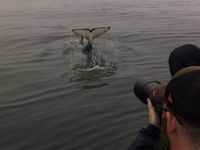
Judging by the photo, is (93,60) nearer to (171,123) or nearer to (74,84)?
(74,84)

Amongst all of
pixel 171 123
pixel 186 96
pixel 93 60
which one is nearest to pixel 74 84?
pixel 93 60

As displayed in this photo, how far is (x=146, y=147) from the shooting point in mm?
2605

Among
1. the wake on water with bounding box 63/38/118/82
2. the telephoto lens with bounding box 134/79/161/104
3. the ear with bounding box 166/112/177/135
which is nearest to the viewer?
the ear with bounding box 166/112/177/135

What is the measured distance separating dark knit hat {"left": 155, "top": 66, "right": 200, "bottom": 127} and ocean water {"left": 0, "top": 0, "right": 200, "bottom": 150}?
12.3 ft

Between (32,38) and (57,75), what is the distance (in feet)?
21.8

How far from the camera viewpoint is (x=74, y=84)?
8742 millimetres

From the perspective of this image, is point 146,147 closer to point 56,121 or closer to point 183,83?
point 183,83

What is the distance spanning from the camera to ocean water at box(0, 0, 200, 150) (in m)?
5.95

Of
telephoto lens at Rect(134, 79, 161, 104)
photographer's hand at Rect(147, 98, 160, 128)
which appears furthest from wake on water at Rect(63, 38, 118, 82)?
photographer's hand at Rect(147, 98, 160, 128)

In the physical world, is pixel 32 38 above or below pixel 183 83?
below

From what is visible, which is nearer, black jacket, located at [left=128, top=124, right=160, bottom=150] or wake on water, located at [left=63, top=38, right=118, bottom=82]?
black jacket, located at [left=128, top=124, right=160, bottom=150]

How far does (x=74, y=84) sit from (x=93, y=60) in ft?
7.56

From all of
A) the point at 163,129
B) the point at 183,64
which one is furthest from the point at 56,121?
the point at 163,129

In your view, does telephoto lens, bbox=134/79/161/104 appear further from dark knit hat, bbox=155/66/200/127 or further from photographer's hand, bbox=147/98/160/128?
dark knit hat, bbox=155/66/200/127
